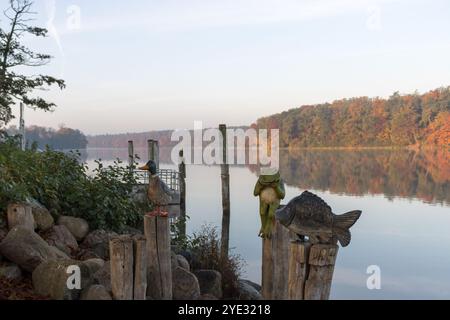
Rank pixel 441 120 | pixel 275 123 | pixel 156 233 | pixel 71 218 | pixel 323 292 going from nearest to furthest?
pixel 323 292
pixel 156 233
pixel 71 218
pixel 441 120
pixel 275 123

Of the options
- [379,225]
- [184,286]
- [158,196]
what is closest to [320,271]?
[158,196]

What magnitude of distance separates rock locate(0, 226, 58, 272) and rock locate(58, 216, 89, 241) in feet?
5.99

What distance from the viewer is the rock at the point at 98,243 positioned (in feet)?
27.8

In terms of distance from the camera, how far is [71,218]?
354 inches

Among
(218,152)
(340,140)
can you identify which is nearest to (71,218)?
(218,152)

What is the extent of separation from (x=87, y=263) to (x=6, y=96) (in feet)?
68.6

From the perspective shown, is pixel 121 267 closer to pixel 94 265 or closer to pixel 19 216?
pixel 94 265

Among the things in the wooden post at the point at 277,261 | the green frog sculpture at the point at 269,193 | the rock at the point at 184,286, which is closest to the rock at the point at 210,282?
the rock at the point at 184,286

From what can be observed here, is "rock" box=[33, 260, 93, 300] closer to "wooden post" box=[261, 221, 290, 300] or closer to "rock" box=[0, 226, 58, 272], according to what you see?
"rock" box=[0, 226, 58, 272]

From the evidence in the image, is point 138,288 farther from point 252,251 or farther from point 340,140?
point 340,140

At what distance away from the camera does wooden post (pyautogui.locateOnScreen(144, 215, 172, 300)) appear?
6.51 m

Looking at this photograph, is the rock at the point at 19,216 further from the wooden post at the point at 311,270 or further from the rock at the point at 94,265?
the wooden post at the point at 311,270

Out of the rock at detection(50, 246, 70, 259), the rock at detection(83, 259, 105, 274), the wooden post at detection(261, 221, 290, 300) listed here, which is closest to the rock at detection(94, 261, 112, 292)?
the rock at detection(83, 259, 105, 274)

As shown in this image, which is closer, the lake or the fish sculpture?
the fish sculpture
